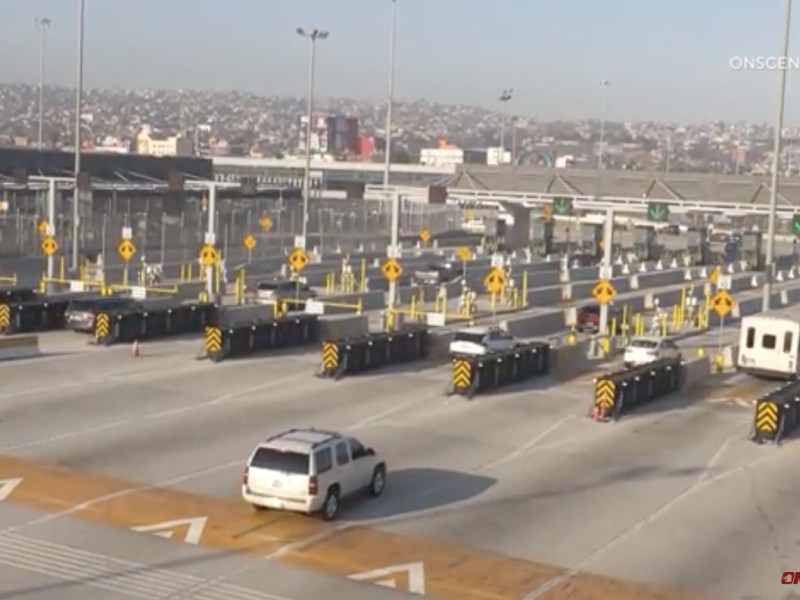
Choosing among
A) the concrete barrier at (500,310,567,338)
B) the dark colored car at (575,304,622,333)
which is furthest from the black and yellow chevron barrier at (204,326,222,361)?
the dark colored car at (575,304,622,333)

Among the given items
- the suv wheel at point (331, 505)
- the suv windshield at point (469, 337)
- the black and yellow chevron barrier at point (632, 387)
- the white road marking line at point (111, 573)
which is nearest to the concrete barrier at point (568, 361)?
the suv windshield at point (469, 337)

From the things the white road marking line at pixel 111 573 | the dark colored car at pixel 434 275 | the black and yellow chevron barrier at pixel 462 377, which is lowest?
the white road marking line at pixel 111 573

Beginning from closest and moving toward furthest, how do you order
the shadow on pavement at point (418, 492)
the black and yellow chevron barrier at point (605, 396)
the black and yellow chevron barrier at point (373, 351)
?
the shadow on pavement at point (418, 492) < the black and yellow chevron barrier at point (605, 396) < the black and yellow chevron barrier at point (373, 351)

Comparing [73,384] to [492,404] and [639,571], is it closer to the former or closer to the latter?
[492,404]

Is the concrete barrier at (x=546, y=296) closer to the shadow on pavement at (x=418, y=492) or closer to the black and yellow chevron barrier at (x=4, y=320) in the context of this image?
the black and yellow chevron barrier at (x=4, y=320)

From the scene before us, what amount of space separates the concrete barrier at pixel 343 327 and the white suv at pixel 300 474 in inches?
743

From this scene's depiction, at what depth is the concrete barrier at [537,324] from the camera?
143ft

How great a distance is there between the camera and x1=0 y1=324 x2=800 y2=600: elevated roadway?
16.5 m

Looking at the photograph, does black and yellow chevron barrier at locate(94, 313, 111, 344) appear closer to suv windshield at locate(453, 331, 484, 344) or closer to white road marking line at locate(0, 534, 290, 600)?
suv windshield at locate(453, 331, 484, 344)

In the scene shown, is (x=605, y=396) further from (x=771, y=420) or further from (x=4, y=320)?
(x=4, y=320)

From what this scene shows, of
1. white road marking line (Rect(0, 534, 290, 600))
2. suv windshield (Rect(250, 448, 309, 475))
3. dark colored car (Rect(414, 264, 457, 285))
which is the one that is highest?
dark colored car (Rect(414, 264, 457, 285))

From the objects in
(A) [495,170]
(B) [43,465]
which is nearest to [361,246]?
(A) [495,170]

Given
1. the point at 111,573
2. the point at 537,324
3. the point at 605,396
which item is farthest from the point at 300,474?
the point at 537,324

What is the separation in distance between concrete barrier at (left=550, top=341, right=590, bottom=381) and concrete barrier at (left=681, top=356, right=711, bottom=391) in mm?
2680
